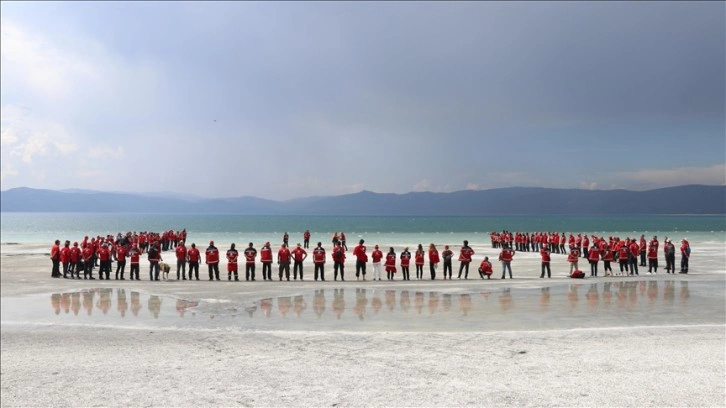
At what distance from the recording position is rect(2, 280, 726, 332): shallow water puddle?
1378 centimetres

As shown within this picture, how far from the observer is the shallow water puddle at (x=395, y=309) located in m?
13.8

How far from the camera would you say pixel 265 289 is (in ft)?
67.1

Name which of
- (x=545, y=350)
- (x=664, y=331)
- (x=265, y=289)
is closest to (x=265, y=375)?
(x=545, y=350)

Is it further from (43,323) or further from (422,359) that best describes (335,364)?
(43,323)

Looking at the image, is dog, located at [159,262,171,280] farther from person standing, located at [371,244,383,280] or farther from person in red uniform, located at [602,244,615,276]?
person in red uniform, located at [602,244,615,276]

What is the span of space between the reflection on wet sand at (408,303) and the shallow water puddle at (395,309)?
29mm

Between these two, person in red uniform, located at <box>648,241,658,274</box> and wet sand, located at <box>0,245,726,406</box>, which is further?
person in red uniform, located at <box>648,241,658,274</box>

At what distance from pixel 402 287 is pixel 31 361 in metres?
12.9

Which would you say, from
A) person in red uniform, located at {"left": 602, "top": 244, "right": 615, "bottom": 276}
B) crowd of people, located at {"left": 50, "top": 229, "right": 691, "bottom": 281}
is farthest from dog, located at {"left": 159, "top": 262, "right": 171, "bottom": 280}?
person in red uniform, located at {"left": 602, "top": 244, "right": 615, "bottom": 276}

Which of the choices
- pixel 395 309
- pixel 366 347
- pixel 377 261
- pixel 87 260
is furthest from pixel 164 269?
pixel 366 347

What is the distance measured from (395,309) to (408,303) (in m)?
1.15

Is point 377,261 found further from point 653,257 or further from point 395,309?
point 653,257

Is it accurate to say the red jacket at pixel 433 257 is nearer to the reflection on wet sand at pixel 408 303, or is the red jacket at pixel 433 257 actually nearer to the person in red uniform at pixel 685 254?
the reflection on wet sand at pixel 408 303

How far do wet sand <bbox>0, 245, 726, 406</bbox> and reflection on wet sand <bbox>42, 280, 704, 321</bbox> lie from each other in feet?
0.20
